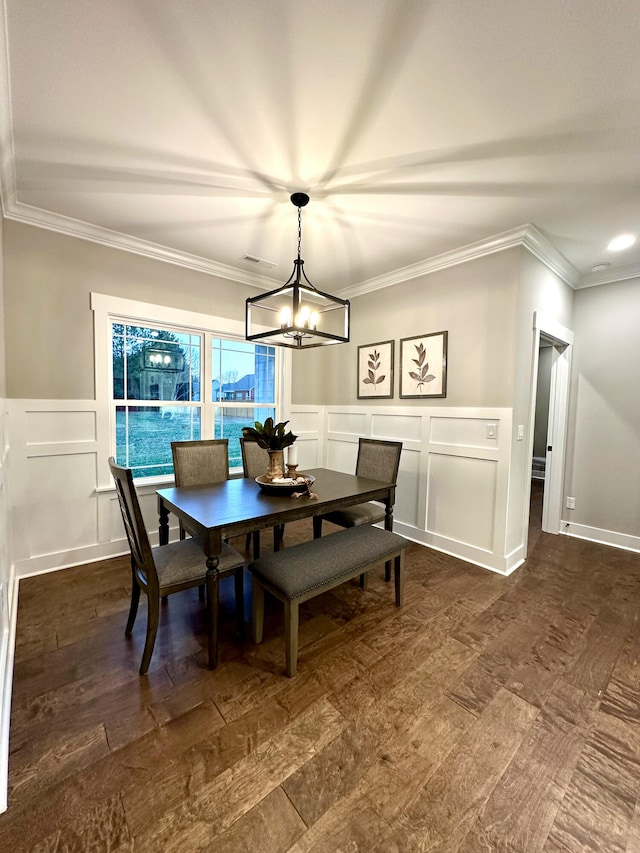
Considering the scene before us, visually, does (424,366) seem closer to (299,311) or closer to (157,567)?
(299,311)

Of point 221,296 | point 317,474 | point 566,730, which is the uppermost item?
point 221,296

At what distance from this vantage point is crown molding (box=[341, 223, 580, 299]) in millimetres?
2680

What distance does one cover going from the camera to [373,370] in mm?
3863

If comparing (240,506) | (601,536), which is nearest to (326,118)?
(240,506)

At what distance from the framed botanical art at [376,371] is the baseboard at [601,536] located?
95.0 inches

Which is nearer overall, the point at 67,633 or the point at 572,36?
the point at 572,36

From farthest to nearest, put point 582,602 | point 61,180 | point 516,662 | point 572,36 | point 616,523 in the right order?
point 616,523 → point 582,602 → point 61,180 → point 516,662 → point 572,36

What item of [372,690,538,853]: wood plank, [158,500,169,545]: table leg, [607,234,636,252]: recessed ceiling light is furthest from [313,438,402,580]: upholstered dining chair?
[607,234,636,252]: recessed ceiling light

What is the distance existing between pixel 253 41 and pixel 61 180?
63.7 inches

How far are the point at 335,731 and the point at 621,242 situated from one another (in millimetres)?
3901

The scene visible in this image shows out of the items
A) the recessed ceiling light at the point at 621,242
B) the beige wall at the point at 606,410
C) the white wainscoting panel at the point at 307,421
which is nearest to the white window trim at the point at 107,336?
the white wainscoting panel at the point at 307,421

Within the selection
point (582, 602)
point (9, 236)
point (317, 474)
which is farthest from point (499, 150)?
point (9, 236)

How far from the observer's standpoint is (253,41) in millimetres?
1335

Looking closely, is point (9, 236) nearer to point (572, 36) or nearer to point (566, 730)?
point (572, 36)
